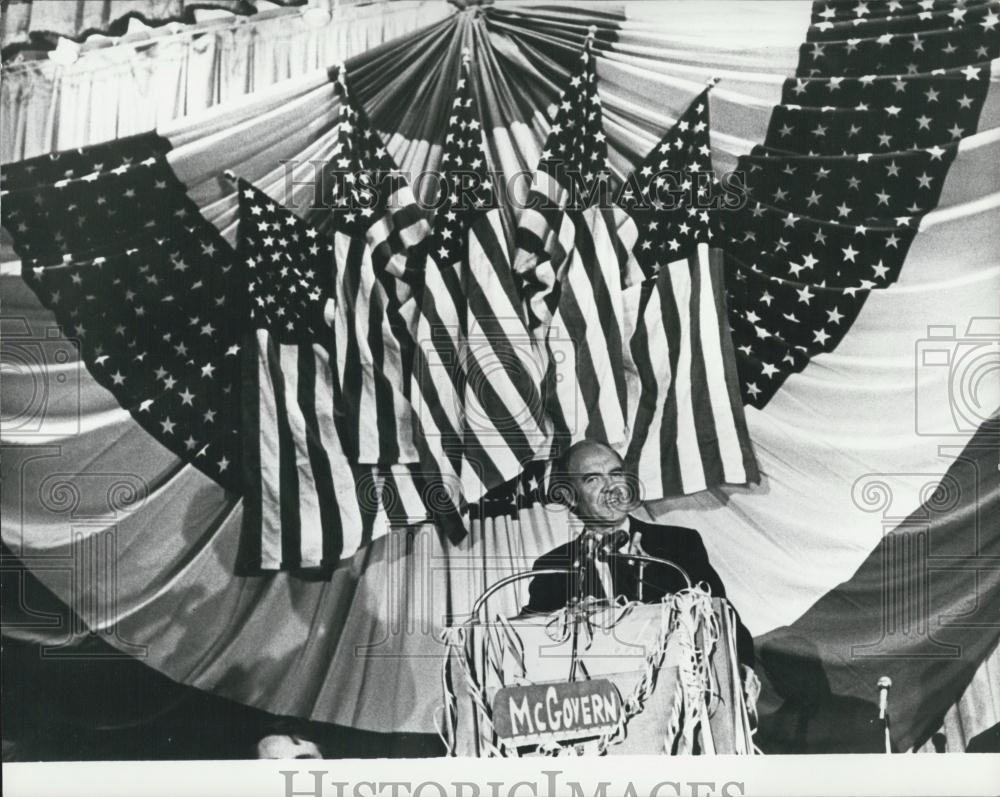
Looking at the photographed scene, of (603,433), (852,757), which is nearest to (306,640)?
(603,433)

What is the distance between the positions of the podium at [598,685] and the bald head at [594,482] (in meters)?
0.36

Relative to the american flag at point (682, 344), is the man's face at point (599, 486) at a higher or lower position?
lower

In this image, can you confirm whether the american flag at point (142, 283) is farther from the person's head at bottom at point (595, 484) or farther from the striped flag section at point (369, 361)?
the person's head at bottom at point (595, 484)

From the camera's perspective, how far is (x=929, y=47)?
4043 mm

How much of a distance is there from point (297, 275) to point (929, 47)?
9.06 feet

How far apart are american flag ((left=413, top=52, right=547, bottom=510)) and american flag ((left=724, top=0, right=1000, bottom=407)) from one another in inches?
35.7

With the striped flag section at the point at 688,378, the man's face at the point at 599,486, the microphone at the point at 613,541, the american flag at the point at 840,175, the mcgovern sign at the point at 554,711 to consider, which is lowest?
the mcgovern sign at the point at 554,711

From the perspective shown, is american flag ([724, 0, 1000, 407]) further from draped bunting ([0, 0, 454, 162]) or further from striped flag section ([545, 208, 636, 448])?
draped bunting ([0, 0, 454, 162])

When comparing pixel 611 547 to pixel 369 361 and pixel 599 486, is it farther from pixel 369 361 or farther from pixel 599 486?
pixel 369 361

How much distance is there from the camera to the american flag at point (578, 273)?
156 inches

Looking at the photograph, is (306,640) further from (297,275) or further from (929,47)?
(929,47)

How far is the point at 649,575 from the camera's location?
3941mm

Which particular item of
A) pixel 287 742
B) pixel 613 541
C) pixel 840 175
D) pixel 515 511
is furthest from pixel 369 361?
pixel 840 175

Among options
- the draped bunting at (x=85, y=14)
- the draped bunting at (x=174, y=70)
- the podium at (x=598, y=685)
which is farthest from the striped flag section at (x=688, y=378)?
the draped bunting at (x=85, y=14)
